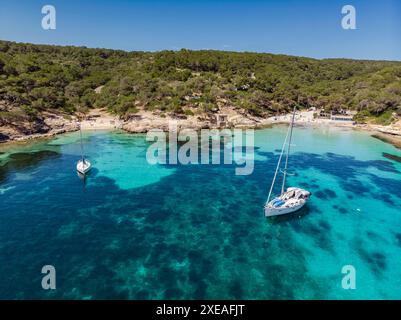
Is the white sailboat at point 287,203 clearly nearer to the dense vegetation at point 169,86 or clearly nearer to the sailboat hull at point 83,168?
the sailboat hull at point 83,168

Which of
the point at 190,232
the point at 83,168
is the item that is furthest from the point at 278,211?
the point at 83,168

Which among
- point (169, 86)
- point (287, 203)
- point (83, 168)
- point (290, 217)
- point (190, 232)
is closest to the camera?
point (190, 232)

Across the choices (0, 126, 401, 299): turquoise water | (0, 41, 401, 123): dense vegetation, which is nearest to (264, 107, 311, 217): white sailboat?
(0, 126, 401, 299): turquoise water

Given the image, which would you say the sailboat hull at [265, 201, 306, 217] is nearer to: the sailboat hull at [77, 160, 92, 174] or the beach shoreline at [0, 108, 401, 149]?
the sailboat hull at [77, 160, 92, 174]

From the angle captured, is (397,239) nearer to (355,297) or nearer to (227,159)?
(355,297)

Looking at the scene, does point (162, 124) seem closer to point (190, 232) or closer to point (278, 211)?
point (190, 232)
